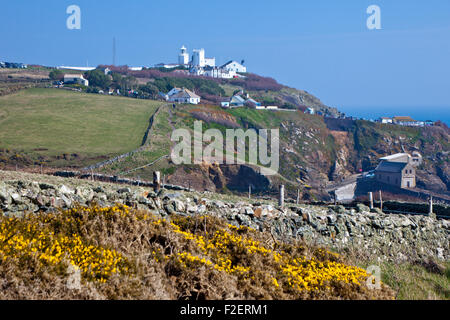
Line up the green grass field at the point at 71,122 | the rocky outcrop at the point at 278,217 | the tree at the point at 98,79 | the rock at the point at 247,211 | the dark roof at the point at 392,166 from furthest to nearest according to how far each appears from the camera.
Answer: the tree at the point at 98,79, the dark roof at the point at 392,166, the green grass field at the point at 71,122, the rock at the point at 247,211, the rocky outcrop at the point at 278,217

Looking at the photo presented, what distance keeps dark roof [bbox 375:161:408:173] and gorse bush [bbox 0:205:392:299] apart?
74.1 m

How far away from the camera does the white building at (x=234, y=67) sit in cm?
16812

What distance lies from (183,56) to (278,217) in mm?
171041

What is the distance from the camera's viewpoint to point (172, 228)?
8930mm

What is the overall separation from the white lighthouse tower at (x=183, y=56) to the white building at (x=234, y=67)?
17.1 meters

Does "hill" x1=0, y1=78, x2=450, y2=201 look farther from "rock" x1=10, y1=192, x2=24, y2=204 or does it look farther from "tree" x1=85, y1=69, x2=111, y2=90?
"rock" x1=10, y1=192, x2=24, y2=204

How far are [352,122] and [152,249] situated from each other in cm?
10676

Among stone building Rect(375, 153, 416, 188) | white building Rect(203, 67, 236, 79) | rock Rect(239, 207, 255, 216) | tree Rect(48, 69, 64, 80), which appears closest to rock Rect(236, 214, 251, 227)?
rock Rect(239, 207, 255, 216)

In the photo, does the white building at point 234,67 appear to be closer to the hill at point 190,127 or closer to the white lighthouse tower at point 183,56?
the white lighthouse tower at point 183,56

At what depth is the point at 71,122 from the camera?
59.2m

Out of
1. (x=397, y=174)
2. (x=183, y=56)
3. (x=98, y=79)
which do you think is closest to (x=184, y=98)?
(x=98, y=79)

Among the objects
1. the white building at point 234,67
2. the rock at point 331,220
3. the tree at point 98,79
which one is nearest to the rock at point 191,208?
the rock at point 331,220

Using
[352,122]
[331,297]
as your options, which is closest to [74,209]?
[331,297]

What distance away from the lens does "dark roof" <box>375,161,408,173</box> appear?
78250 millimetres
